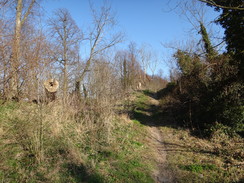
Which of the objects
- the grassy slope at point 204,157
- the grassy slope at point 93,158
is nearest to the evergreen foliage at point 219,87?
the grassy slope at point 204,157

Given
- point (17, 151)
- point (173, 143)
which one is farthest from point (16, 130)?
point (173, 143)

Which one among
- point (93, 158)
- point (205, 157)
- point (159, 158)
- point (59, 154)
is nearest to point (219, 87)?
point (205, 157)

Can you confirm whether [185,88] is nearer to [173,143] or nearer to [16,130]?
[173,143]

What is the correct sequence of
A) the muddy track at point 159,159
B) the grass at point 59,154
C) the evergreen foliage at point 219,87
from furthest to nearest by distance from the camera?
the evergreen foliage at point 219,87, the muddy track at point 159,159, the grass at point 59,154

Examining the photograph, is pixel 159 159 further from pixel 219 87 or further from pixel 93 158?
pixel 219 87

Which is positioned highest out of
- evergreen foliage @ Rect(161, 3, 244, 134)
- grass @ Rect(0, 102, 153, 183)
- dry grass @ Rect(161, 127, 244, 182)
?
evergreen foliage @ Rect(161, 3, 244, 134)

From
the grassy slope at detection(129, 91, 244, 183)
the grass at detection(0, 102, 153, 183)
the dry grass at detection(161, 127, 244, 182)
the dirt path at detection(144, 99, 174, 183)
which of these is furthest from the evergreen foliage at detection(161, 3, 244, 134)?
the grass at detection(0, 102, 153, 183)

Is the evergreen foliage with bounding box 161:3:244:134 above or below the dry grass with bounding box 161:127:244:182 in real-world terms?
above

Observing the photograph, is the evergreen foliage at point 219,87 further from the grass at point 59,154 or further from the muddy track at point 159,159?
the grass at point 59,154

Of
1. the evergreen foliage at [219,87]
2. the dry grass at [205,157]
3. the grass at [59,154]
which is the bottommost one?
the dry grass at [205,157]

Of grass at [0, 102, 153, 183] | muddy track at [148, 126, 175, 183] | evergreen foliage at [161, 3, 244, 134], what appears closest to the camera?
grass at [0, 102, 153, 183]

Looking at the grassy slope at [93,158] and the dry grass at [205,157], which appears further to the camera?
the dry grass at [205,157]

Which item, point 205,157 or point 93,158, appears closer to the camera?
point 93,158

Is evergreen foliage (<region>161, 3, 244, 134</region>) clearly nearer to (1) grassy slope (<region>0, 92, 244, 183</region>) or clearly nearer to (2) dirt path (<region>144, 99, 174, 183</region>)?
(1) grassy slope (<region>0, 92, 244, 183</region>)
